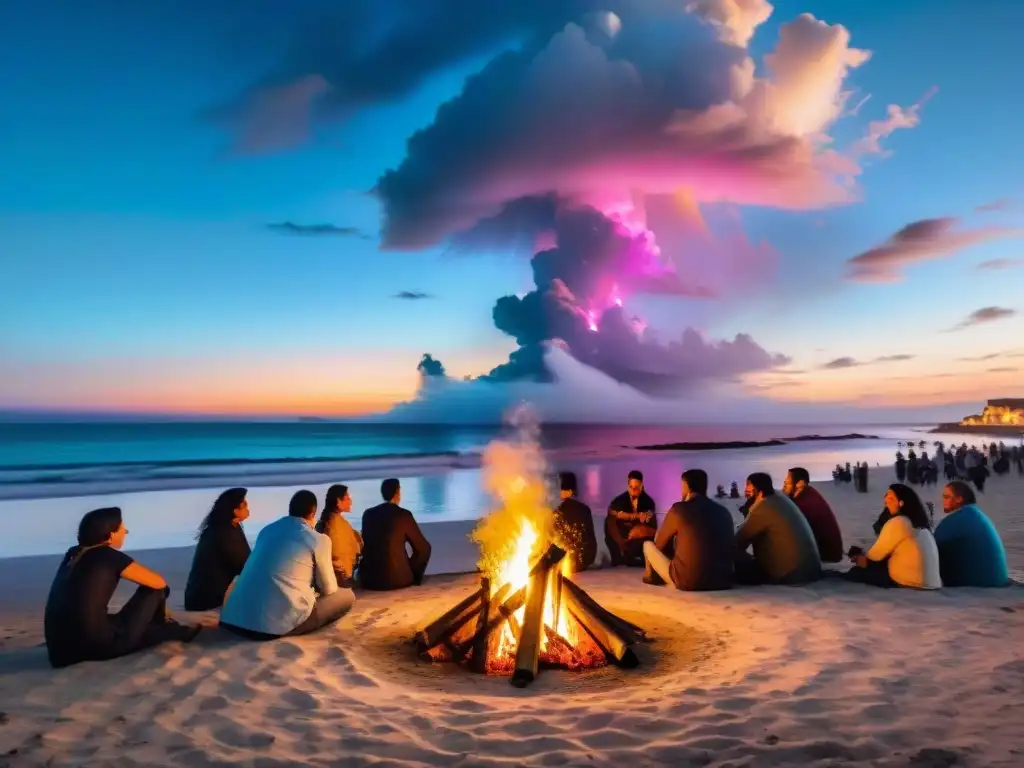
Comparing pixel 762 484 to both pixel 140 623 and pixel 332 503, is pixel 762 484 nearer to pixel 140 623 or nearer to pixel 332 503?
pixel 332 503

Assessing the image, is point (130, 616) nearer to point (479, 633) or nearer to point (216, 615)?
point (216, 615)

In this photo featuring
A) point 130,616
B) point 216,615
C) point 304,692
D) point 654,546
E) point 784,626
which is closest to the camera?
point 304,692

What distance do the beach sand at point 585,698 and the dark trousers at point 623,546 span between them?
3.19m

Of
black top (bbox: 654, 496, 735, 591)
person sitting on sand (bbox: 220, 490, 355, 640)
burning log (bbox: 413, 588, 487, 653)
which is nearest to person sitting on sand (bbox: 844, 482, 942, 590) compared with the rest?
black top (bbox: 654, 496, 735, 591)

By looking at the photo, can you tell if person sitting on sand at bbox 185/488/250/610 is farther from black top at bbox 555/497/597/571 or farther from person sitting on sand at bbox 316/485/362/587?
black top at bbox 555/497/597/571

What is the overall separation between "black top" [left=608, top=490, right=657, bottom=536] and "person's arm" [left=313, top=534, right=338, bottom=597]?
19.2ft

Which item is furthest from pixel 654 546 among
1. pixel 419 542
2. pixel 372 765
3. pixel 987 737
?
pixel 372 765

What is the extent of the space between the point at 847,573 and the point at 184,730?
30.0 feet

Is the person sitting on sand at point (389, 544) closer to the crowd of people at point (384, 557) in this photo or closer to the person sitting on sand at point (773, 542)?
the crowd of people at point (384, 557)

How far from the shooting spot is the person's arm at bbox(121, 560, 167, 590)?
6812 mm

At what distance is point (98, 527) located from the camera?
Result: 6.78 m

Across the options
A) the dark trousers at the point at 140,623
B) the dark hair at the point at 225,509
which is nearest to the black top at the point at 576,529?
the dark hair at the point at 225,509

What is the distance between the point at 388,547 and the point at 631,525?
14.5 ft

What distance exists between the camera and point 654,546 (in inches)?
416
